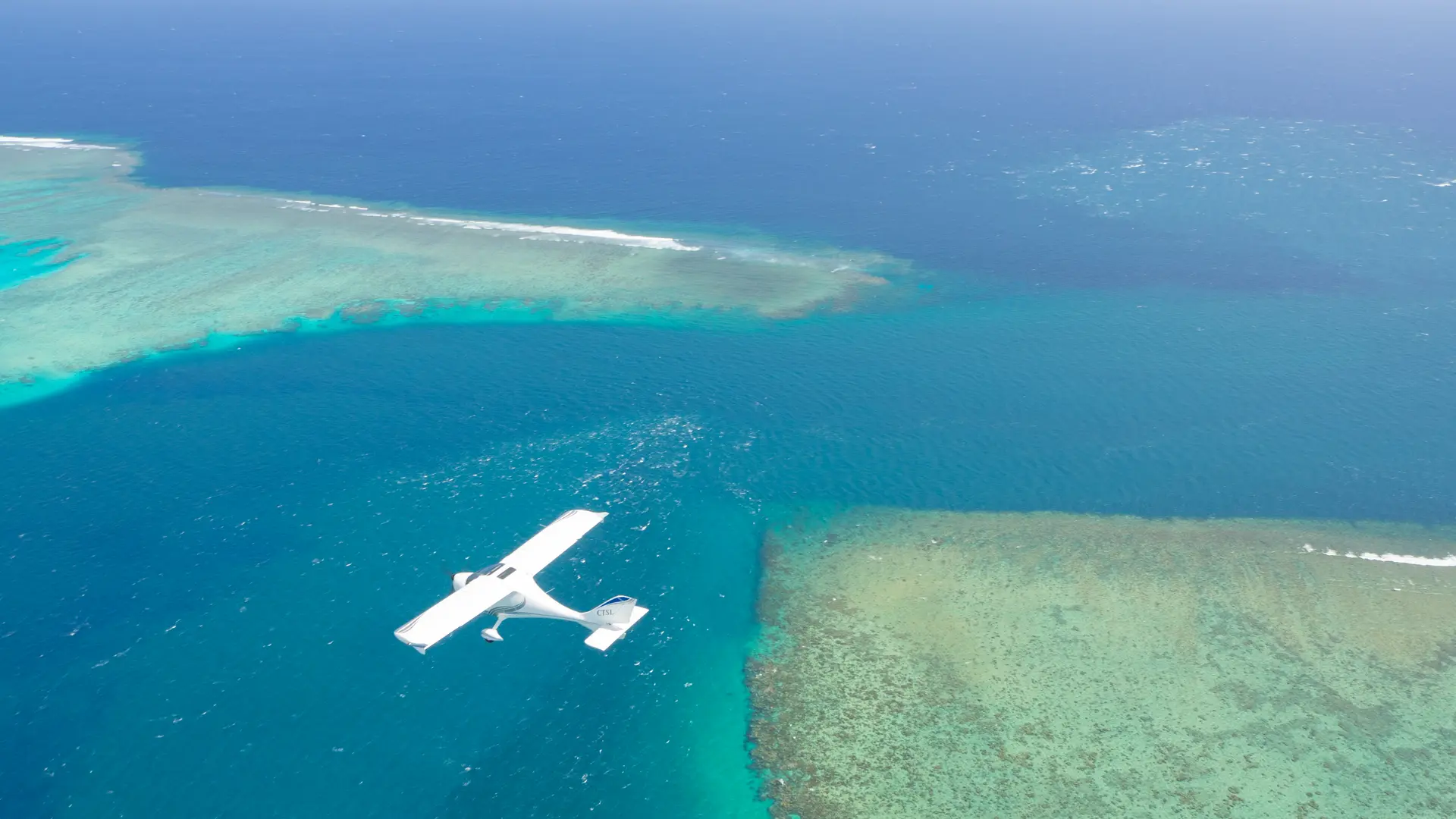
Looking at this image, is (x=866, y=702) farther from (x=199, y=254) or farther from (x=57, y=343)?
(x=199, y=254)

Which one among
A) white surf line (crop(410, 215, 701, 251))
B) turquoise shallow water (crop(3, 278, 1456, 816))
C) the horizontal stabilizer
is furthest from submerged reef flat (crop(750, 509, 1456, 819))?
white surf line (crop(410, 215, 701, 251))

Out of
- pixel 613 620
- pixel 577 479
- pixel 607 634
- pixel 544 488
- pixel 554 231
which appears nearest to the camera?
pixel 607 634

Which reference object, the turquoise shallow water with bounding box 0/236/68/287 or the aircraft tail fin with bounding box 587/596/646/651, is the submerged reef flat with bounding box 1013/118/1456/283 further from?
the turquoise shallow water with bounding box 0/236/68/287

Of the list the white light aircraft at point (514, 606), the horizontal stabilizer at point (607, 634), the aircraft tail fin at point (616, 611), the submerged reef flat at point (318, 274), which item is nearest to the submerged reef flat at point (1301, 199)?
the submerged reef flat at point (318, 274)

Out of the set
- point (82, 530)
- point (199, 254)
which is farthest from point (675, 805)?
point (199, 254)

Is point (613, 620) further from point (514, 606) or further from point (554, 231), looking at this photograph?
point (554, 231)

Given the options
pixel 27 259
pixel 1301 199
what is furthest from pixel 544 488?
pixel 1301 199

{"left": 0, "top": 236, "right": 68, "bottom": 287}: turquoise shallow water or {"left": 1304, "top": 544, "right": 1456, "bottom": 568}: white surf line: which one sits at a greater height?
{"left": 1304, "top": 544, "right": 1456, "bottom": 568}: white surf line
